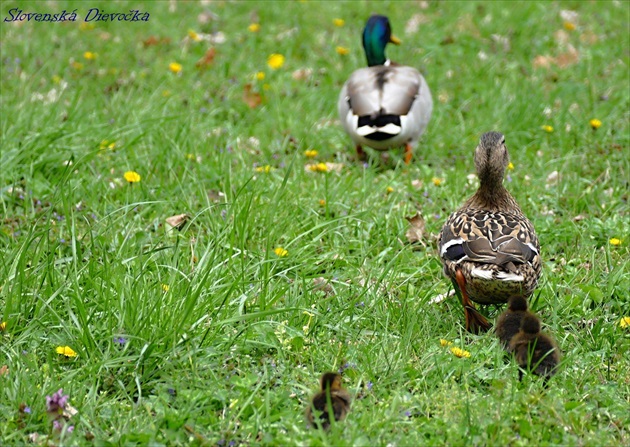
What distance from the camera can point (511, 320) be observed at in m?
3.87

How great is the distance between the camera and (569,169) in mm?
6121

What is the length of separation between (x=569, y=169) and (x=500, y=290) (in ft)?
7.70

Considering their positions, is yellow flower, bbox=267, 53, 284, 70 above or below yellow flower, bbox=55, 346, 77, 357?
below

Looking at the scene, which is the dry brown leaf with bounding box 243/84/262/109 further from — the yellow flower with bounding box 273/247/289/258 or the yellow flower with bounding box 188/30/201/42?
the yellow flower with bounding box 273/247/289/258

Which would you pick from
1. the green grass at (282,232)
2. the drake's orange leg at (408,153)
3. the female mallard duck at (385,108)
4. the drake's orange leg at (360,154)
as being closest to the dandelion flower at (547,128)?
the green grass at (282,232)

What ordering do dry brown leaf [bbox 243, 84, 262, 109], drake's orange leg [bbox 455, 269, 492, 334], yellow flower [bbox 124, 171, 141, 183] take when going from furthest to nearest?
dry brown leaf [bbox 243, 84, 262, 109]
yellow flower [bbox 124, 171, 141, 183]
drake's orange leg [bbox 455, 269, 492, 334]

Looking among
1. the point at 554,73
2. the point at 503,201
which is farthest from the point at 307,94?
the point at 503,201

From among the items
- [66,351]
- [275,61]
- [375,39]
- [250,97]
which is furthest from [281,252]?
[275,61]

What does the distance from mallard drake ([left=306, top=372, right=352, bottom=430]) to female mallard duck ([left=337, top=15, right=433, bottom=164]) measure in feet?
11.0

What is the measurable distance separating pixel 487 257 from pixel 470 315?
329 millimetres

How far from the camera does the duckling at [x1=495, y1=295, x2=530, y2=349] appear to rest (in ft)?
12.6

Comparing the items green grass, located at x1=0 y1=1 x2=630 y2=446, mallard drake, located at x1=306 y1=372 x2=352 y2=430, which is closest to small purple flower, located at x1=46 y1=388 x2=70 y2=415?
green grass, located at x1=0 y1=1 x2=630 y2=446

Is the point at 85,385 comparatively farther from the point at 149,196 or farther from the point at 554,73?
the point at 554,73

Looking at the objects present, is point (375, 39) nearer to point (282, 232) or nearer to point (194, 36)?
point (194, 36)
